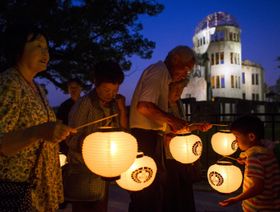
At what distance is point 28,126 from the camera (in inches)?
81.8

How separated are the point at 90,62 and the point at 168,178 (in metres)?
12.3

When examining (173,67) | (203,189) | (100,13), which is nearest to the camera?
(173,67)

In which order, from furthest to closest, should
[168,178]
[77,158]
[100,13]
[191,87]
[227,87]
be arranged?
[227,87] < [191,87] < [100,13] < [168,178] < [77,158]

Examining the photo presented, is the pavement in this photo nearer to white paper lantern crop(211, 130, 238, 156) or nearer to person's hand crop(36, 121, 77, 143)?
white paper lantern crop(211, 130, 238, 156)

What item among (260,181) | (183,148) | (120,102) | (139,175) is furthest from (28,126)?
(183,148)

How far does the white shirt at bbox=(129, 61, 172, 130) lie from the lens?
362cm

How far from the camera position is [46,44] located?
2350mm

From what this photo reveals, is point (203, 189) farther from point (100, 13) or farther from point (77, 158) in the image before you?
point (100, 13)

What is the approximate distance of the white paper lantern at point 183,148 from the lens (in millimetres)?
4082

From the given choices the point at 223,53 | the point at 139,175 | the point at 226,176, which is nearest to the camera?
the point at 139,175

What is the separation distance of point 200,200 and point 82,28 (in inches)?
427

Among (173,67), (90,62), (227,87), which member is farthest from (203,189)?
(227,87)

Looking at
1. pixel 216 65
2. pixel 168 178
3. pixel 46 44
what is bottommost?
pixel 168 178

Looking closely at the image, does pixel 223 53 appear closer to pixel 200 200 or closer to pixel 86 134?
A: pixel 200 200
